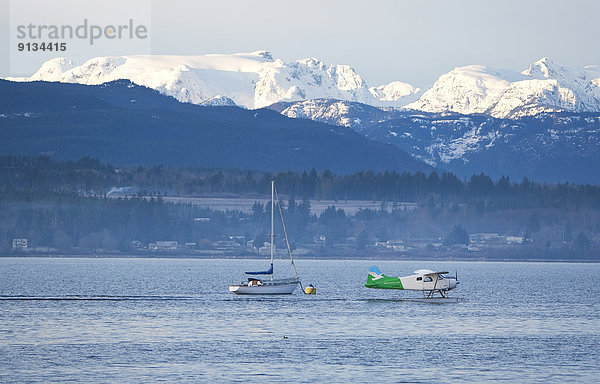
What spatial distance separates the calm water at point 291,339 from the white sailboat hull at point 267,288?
147 centimetres

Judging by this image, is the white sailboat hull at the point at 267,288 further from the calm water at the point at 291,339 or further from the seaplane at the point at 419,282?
the seaplane at the point at 419,282

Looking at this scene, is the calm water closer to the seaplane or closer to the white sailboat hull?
the white sailboat hull

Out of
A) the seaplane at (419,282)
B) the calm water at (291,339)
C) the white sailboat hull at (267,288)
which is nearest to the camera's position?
the calm water at (291,339)

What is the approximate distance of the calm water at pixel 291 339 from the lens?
8575 centimetres

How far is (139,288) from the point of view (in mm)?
196875

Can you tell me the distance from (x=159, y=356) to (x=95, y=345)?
9.41 meters

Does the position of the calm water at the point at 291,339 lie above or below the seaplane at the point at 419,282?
below

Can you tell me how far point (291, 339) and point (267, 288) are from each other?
182 ft

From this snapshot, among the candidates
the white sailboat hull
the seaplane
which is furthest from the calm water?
the seaplane

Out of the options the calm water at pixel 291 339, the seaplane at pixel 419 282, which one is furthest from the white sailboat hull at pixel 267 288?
the seaplane at pixel 419 282

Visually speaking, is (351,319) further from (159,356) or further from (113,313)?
(159,356)

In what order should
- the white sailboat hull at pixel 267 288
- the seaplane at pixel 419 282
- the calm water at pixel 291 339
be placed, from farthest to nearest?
the white sailboat hull at pixel 267 288
the seaplane at pixel 419 282
the calm water at pixel 291 339

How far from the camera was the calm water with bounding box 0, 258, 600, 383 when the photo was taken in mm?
85750

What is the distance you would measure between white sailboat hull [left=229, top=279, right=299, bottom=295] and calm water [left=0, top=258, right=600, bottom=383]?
57.7 inches
